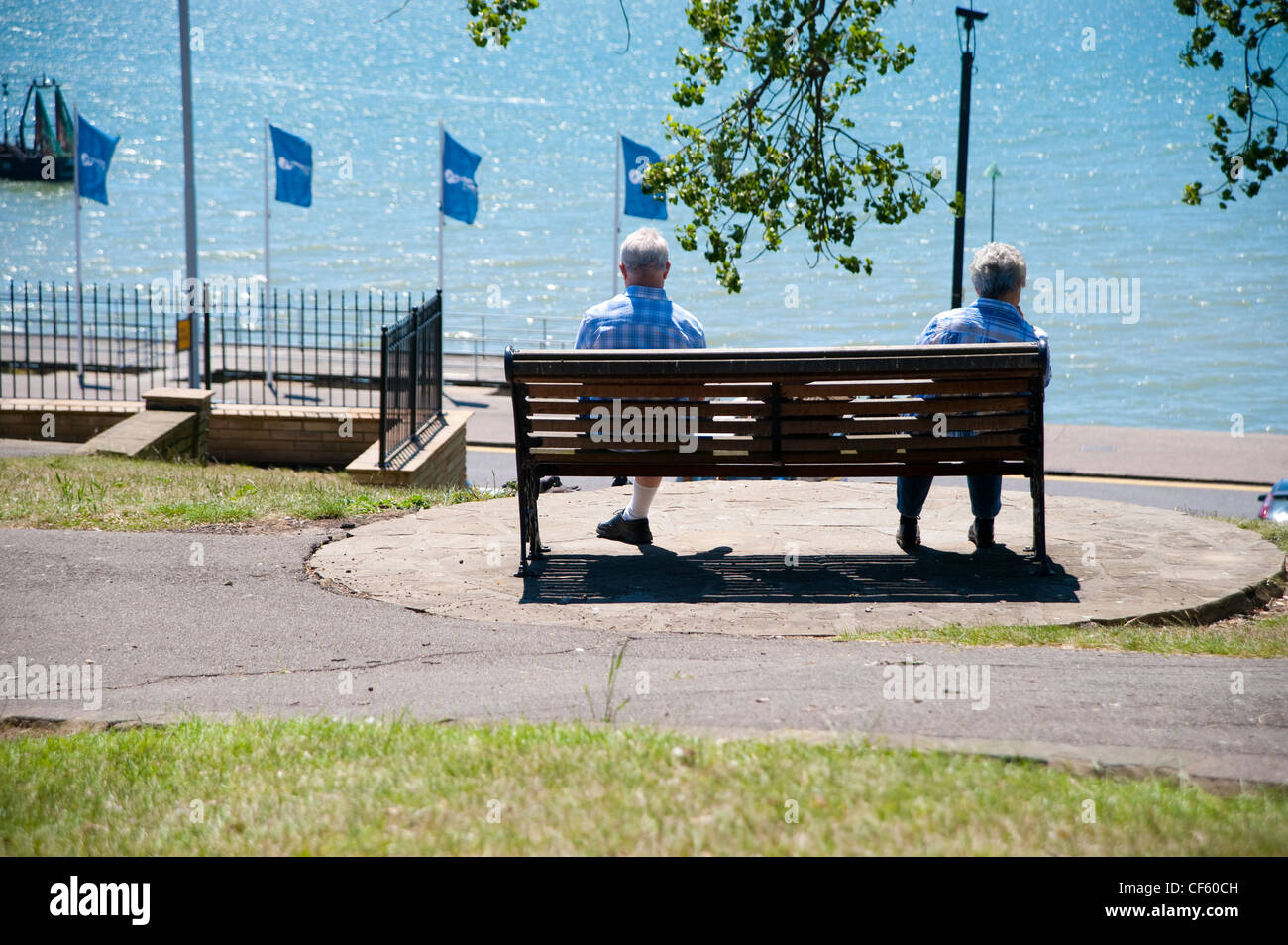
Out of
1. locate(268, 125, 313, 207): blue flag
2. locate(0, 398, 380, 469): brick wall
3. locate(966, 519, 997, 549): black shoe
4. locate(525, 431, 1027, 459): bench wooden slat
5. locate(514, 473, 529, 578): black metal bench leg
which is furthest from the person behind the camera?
locate(268, 125, 313, 207): blue flag

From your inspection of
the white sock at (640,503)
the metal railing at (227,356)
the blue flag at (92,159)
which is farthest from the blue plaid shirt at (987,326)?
the blue flag at (92,159)

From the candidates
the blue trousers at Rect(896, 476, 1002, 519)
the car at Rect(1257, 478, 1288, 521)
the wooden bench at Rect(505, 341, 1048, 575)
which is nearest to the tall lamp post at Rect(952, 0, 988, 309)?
the car at Rect(1257, 478, 1288, 521)

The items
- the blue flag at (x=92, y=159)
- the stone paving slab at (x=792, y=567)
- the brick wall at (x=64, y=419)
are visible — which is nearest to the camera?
the stone paving slab at (x=792, y=567)

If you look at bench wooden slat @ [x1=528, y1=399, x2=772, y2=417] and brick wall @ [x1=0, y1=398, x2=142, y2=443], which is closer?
bench wooden slat @ [x1=528, y1=399, x2=772, y2=417]

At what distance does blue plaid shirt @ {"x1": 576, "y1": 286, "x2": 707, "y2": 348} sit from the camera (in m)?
6.60

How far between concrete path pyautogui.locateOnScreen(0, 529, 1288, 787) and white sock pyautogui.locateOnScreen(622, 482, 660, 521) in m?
1.39

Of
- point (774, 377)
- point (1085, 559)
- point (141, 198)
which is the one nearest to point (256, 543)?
point (774, 377)

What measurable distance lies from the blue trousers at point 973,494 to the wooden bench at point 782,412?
29 centimetres

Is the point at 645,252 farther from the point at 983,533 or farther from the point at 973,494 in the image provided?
the point at 983,533

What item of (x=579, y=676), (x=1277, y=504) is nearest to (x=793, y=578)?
(x=579, y=676)

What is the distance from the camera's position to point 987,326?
21.0 feet

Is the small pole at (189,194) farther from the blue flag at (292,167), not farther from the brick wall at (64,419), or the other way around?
the blue flag at (292,167)

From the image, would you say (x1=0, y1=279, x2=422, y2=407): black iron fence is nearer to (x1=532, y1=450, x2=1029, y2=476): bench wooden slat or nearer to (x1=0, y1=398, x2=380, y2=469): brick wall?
(x1=0, y1=398, x2=380, y2=469): brick wall

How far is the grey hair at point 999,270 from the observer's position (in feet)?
20.7
